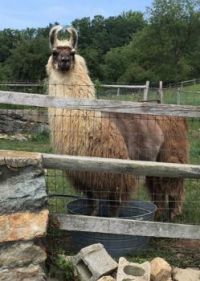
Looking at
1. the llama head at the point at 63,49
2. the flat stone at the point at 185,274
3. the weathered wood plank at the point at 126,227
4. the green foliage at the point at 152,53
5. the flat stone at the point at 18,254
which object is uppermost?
the green foliage at the point at 152,53

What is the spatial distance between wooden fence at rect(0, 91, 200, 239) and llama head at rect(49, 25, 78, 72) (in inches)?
53.4

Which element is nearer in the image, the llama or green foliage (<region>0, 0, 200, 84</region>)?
the llama

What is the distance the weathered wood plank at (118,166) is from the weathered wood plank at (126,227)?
48 centimetres

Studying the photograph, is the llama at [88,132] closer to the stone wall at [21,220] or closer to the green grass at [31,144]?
the stone wall at [21,220]

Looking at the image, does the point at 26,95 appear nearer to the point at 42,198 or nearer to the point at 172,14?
the point at 42,198

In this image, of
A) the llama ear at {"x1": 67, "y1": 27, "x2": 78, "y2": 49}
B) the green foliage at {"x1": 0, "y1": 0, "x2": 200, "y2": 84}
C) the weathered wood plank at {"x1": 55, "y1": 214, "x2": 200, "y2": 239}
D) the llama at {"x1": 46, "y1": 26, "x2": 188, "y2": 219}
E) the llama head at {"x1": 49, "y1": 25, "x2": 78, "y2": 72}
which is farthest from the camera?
the green foliage at {"x1": 0, "y1": 0, "x2": 200, "y2": 84}

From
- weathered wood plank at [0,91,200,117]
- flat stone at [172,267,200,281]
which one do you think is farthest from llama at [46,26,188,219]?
flat stone at [172,267,200,281]

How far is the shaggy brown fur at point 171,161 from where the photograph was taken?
6.96m

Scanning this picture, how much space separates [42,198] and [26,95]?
0.98 meters

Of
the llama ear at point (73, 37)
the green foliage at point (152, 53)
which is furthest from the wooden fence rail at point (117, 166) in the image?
the green foliage at point (152, 53)

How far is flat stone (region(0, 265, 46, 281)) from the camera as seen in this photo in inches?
182

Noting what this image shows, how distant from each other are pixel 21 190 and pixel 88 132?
4.93 feet

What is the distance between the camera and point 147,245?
5.79 meters

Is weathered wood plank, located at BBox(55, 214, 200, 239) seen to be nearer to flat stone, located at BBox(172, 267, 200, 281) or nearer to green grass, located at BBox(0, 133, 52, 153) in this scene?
flat stone, located at BBox(172, 267, 200, 281)
